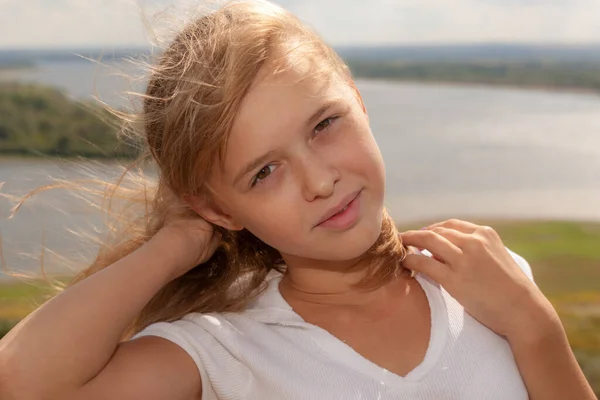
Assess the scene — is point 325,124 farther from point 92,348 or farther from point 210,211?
point 92,348

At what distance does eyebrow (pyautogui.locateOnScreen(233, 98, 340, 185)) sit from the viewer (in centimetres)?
129

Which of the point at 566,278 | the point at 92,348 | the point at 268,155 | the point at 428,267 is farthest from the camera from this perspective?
the point at 566,278

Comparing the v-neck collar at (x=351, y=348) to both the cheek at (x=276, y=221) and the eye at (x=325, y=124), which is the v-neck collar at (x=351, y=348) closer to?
the cheek at (x=276, y=221)

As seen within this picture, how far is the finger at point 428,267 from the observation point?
4.86ft

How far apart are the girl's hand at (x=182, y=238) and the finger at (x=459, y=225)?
1.66ft

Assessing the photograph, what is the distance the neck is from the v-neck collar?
51 mm

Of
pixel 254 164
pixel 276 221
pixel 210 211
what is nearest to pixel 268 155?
pixel 254 164

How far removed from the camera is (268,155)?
1286 millimetres

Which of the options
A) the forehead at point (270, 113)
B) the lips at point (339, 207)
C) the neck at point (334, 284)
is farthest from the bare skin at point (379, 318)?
the forehead at point (270, 113)

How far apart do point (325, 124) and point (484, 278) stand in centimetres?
47

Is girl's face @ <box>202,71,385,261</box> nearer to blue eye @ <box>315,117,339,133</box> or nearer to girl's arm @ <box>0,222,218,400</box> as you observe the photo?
blue eye @ <box>315,117,339,133</box>

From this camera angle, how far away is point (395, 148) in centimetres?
339

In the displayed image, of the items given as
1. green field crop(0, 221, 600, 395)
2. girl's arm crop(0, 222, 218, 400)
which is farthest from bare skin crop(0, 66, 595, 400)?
green field crop(0, 221, 600, 395)

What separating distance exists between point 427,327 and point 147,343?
1.87 ft
